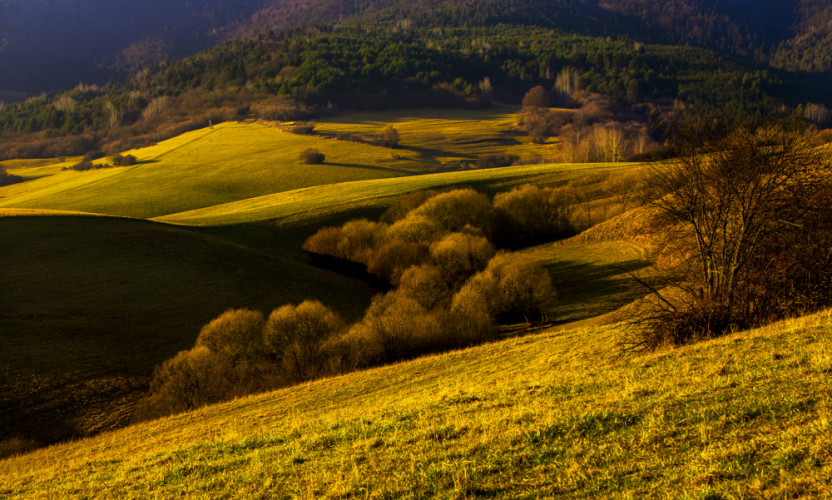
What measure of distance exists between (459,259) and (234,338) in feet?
88.6

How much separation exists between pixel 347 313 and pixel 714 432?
4971cm

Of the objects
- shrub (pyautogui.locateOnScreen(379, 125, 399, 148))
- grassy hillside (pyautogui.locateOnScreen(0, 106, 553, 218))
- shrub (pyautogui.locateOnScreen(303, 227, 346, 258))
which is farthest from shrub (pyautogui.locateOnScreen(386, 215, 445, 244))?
shrub (pyautogui.locateOnScreen(379, 125, 399, 148))

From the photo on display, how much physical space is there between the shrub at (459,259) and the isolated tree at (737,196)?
110ft

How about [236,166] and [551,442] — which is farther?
[236,166]

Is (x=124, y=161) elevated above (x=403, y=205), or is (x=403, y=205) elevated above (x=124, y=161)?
(x=124, y=161)

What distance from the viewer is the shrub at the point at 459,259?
59406 mm

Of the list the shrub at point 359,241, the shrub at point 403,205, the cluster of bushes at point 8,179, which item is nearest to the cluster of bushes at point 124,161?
the cluster of bushes at point 8,179

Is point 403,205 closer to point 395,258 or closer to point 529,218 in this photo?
point 529,218

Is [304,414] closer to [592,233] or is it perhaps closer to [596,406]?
[596,406]

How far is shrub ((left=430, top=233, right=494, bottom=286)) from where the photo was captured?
5941cm

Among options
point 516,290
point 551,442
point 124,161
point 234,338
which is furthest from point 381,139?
point 551,442

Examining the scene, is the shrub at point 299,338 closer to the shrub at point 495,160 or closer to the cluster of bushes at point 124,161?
the shrub at point 495,160

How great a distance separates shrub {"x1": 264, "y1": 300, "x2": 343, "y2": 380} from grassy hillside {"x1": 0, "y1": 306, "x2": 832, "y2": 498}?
16079 millimetres

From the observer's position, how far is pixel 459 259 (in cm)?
5931
